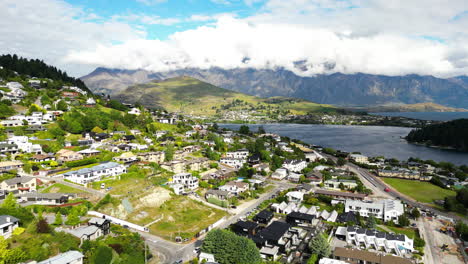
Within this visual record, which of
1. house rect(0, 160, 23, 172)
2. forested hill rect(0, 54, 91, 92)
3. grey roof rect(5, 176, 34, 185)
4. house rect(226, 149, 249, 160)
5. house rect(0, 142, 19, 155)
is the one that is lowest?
house rect(226, 149, 249, 160)

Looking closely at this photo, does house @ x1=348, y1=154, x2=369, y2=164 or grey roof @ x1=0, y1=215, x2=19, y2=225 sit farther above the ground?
grey roof @ x1=0, y1=215, x2=19, y2=225

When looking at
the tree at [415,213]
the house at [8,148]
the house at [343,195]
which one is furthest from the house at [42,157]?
the tree at [415,213]

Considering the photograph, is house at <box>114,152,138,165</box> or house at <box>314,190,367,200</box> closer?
house at <box>314,190,367,200</box>

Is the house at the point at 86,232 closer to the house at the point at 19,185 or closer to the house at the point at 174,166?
the house at the point at 19,185

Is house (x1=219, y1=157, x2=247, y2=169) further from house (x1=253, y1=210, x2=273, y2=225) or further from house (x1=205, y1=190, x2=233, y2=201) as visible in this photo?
house (x1=253, y1=210, x2=273, y2=225)

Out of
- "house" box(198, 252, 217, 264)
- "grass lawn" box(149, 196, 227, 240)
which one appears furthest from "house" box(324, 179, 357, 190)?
"house" box(198, 252, 217, 264)

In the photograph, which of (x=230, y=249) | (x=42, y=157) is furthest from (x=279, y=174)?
(x=42, y=157)

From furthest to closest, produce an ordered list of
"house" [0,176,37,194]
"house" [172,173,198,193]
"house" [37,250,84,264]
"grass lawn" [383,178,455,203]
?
"grass lawn" [383,178,455,203]
"house" [172,173,198,193]
"house" [0,176,37,194]
"house" [37,250,84,264]
